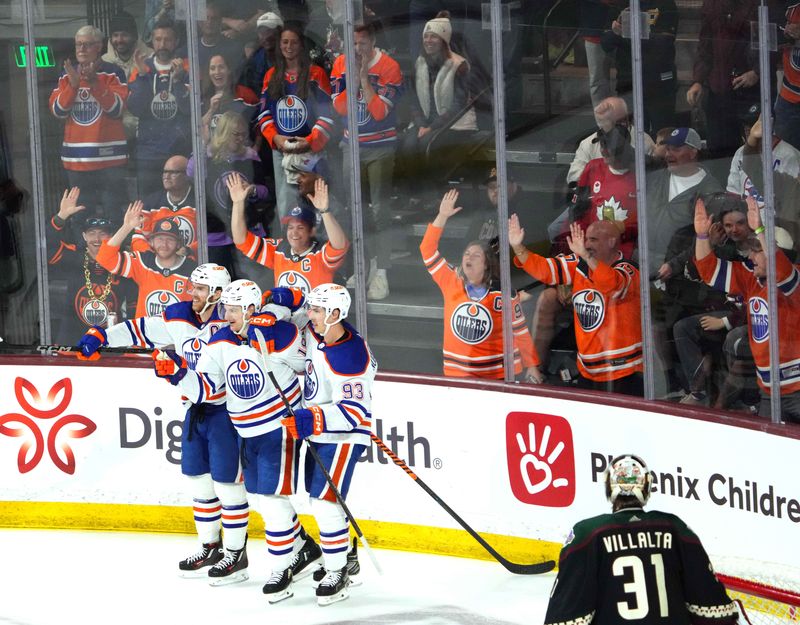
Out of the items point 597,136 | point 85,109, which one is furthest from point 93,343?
point 597,136

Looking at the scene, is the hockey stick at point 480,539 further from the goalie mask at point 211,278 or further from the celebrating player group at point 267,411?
the goalie mask at point 211,278

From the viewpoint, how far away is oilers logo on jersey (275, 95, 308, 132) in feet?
20.0

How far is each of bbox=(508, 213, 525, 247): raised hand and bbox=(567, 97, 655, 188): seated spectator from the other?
27 cm

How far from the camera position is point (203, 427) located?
18.2ft

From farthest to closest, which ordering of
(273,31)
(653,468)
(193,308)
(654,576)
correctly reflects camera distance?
(273,31) < (193,308) < (653,468) < (654,576)

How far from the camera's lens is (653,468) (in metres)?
5.21

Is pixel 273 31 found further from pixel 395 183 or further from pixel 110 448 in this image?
pixel 110 448

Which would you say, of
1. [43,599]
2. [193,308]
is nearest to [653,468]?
[193,308]

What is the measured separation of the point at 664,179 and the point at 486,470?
4.46 feet

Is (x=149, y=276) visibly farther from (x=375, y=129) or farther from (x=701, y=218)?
(x=701, y=218)

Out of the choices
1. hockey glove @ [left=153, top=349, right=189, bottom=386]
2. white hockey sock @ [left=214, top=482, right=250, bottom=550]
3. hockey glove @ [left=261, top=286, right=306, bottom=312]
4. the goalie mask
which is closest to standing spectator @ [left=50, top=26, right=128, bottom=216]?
the goalie mask

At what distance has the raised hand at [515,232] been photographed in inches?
225

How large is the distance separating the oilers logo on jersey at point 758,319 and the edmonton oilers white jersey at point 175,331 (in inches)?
78.9

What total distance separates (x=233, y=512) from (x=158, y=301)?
1.26m
